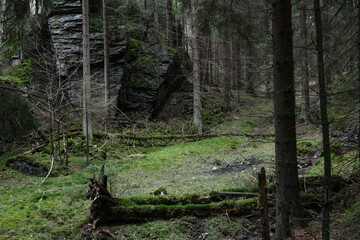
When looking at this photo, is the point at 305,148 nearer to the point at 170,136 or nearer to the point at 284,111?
the point at 170,136

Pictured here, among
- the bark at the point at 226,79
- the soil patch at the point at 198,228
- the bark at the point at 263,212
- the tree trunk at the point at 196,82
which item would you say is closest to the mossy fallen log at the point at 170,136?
the tree trunk at the point at 196,82

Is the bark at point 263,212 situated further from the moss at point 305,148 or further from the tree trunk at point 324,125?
the moss at point 305,148

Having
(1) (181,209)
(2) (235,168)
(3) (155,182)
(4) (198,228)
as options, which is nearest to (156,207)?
(1) (181,209)

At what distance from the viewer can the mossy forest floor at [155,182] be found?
4.46 meters

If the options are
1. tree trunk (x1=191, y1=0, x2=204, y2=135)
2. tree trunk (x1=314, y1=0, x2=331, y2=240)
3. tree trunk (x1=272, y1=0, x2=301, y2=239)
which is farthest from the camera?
tree trunk (x1=191, y1=0, x2=204, y2=135)

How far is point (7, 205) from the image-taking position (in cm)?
553

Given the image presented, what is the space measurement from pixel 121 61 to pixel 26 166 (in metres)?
9.95

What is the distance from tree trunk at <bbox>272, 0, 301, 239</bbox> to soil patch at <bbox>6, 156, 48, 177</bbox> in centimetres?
698

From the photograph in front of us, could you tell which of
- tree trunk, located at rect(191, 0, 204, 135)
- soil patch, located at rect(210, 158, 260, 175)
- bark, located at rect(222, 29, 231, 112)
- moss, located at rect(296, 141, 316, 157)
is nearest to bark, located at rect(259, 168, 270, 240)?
soil patch, located at rect(210, 158, 260, 175)

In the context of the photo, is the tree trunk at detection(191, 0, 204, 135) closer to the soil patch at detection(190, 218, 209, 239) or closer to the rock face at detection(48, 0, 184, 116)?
the rock face at detection(48, 0, 184, 116)

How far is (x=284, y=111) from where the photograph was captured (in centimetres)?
389

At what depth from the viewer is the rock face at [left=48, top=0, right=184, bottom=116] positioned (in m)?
15.4

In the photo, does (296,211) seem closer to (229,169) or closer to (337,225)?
(337,225)

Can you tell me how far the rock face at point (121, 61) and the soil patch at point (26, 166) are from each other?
5.93 meters
